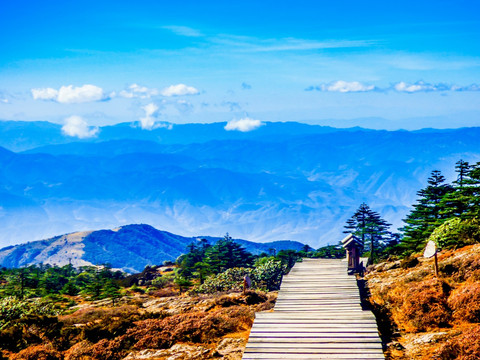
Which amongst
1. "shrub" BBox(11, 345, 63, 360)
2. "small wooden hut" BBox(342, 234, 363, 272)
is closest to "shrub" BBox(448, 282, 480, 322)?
"small wooden hut" BBox(342, 234, 363, 272)

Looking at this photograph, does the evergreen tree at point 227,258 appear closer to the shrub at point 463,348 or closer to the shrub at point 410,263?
the shrub at point 410,263

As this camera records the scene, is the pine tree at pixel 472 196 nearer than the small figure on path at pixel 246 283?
No

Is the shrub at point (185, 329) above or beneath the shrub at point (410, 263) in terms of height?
beneath

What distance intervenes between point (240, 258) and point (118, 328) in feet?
148

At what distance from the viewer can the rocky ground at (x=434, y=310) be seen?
55.6 ft

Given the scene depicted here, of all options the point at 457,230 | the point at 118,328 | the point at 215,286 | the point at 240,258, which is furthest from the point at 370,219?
the point at 118,328

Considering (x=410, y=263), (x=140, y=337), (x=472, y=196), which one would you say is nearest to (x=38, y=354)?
(x=140, y=337)

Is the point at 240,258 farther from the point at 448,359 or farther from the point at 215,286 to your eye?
the point at 448,359

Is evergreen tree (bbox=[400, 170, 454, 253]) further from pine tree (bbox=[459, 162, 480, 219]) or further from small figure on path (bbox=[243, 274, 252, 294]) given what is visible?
small figure on path (bbox=[243, 274, 252, 294])

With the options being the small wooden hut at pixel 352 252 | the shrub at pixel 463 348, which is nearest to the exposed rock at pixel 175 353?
the shrub at pixel 463 348

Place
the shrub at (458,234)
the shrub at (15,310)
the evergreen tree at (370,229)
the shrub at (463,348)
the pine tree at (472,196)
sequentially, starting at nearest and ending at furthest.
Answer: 1. the shrub at (463,348)
2. the shrub at (15,310)
3. the shrub at (458,234)
4. the pine tree at (472,196)
5. the evergreen tree at (370,229)

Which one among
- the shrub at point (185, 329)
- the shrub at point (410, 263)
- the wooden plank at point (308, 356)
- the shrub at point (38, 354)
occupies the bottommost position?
the wooden plank at point (308, 356)

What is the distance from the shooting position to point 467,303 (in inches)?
792

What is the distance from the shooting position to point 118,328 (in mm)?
23062
